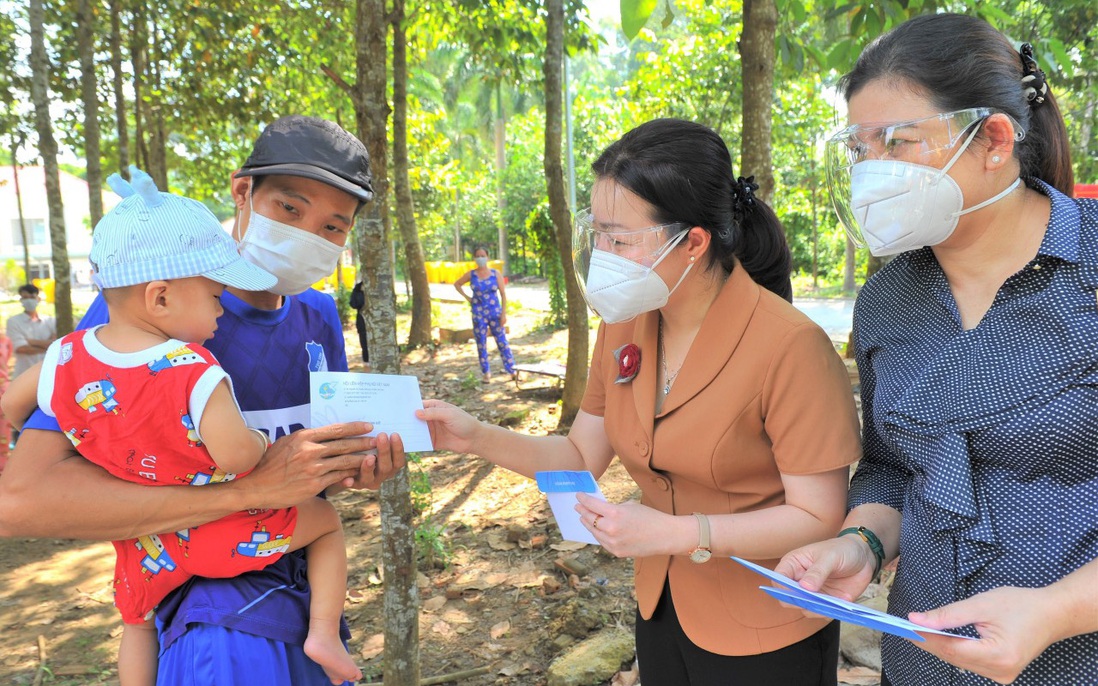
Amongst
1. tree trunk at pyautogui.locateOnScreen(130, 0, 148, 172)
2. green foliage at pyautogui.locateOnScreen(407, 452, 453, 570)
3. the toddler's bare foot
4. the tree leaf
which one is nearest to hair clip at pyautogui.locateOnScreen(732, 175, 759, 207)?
the tree leaf

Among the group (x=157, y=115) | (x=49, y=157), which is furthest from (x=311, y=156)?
(x=157, y=115)

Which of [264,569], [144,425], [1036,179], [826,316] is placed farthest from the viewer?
[826,316]

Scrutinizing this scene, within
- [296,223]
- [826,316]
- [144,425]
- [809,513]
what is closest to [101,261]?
[144,425]

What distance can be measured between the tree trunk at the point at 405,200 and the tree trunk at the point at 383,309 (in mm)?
5748

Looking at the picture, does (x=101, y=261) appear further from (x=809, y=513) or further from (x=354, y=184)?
(x=809, y=513)

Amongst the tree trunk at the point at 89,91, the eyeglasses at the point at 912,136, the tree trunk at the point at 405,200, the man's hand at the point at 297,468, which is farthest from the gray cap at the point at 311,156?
the tree trunk at the point at 89,91

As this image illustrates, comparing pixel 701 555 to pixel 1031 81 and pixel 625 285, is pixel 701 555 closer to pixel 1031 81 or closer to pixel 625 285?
pixel 625 285

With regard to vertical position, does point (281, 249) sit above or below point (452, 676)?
above

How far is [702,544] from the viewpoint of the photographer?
5.31ft

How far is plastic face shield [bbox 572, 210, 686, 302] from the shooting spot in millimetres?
1828

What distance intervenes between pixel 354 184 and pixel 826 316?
635 inches

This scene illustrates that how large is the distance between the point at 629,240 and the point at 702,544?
74cm

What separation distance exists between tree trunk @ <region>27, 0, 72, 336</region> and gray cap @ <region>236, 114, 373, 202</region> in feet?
25.4

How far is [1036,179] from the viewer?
1439 millimetres
